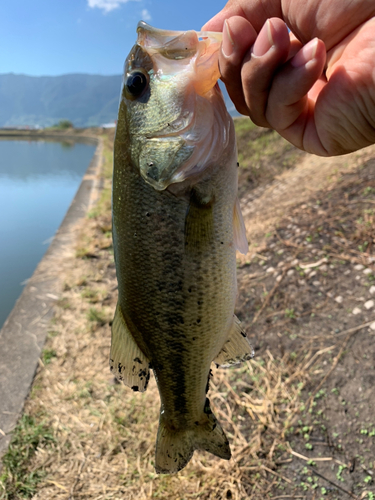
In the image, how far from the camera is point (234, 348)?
73.6 inches

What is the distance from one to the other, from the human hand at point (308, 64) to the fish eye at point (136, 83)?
38 centimetres

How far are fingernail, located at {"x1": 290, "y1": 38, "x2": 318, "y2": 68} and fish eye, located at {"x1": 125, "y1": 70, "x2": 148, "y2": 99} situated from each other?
69cm

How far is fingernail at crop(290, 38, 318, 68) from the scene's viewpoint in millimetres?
1245

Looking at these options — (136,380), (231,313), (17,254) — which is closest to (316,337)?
(231,313)

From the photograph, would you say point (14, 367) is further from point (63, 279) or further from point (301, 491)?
point (301, 491)

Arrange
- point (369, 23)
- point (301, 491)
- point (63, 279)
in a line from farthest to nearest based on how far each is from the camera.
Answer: point (63, 279), point (301, 491), point (369, 23)

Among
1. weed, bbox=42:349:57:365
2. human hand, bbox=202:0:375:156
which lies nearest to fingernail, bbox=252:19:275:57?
human hand, bbox=202:0:375:156

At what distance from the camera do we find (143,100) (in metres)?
1.61

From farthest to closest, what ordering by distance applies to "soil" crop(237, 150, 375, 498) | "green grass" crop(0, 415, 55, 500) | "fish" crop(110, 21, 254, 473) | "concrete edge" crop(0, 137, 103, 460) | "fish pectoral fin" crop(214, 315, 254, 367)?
"concrete edge" crop(0, 137, 103, 460)
"green grass" crop(0, 415, 55, 500)
"soil" crop(237, 150, 375, 498)
"fish pectoral fin" crop(214, 315, 254, 367)
"fish" crop(110, 21, 254, 473)

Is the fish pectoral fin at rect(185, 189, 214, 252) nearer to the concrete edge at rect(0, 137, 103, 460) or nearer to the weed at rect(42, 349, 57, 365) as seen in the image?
the concrete edge at rect(0, 137, 103, 460)

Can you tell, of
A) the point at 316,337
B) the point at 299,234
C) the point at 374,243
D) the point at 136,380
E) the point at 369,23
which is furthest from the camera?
the point at 299,234

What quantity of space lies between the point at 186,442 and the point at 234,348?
63 centimetres

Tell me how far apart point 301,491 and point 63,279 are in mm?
5216

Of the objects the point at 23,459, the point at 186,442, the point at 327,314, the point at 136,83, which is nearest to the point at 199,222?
the point at 136,83
